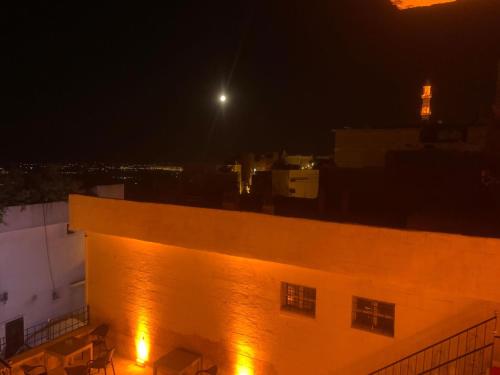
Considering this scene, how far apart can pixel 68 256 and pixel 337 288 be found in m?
11.0

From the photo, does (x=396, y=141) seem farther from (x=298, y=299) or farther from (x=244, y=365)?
(x=244, y=365)

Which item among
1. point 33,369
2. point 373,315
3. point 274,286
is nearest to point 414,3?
point 373,315

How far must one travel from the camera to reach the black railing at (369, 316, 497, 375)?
19.7 ft

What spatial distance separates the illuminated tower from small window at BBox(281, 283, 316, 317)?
14804 millimetres

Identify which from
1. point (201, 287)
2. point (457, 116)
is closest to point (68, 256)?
point (201, 287)

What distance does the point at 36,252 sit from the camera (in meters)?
13.0

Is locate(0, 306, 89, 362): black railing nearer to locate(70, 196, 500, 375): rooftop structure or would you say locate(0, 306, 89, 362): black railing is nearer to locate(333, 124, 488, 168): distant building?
locate(70, 196, 500, 375): rooftop structure

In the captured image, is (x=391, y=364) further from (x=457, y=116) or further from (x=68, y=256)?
(x=457, y=116)

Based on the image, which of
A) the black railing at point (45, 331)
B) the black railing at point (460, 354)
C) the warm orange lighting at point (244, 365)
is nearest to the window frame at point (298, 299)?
the warm orange lighting at point (244, 365)

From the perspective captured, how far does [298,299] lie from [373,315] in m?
1.52

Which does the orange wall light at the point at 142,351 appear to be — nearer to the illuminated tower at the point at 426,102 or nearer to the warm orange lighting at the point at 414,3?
the warm orange lighting at the point at 414,3

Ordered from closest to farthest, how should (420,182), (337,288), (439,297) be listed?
(439,297) → (337,288) → (420,182)

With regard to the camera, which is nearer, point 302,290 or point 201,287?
point 302,290

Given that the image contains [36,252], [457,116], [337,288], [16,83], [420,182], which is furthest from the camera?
[16,83]
